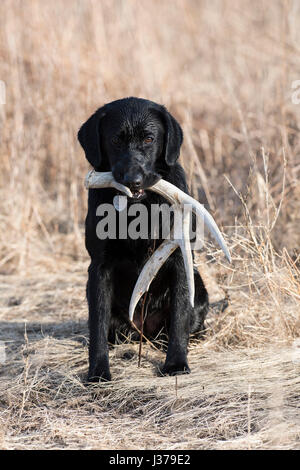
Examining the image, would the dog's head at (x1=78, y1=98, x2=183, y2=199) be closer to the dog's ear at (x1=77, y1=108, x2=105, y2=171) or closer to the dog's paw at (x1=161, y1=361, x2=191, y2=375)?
the dog's ear at (x1=77, y1=108, x2=105, y2=171)

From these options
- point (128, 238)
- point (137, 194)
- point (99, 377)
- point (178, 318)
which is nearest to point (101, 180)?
point (137, 194)

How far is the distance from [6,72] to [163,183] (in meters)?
3.62

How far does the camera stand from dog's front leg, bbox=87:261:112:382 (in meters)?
3.54

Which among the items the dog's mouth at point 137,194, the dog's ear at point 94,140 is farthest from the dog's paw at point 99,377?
the dog's ear at point 94,140

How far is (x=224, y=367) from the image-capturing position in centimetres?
353

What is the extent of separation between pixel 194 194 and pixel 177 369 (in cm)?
205

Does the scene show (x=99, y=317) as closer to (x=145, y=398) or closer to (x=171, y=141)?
(x=145, y=398)

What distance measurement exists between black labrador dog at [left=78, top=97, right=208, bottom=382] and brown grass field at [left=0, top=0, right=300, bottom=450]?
0.63 ft

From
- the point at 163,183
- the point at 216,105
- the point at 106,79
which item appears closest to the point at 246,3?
the point at 216,105

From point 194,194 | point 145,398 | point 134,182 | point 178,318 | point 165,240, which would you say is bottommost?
point 145,398

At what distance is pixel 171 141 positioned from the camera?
3553 mm

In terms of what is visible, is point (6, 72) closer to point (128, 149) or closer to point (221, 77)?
point (221, 77)

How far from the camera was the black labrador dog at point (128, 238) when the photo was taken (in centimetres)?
347

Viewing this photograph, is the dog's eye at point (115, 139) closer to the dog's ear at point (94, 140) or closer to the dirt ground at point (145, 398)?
the dog's ear at point (94, 140)
